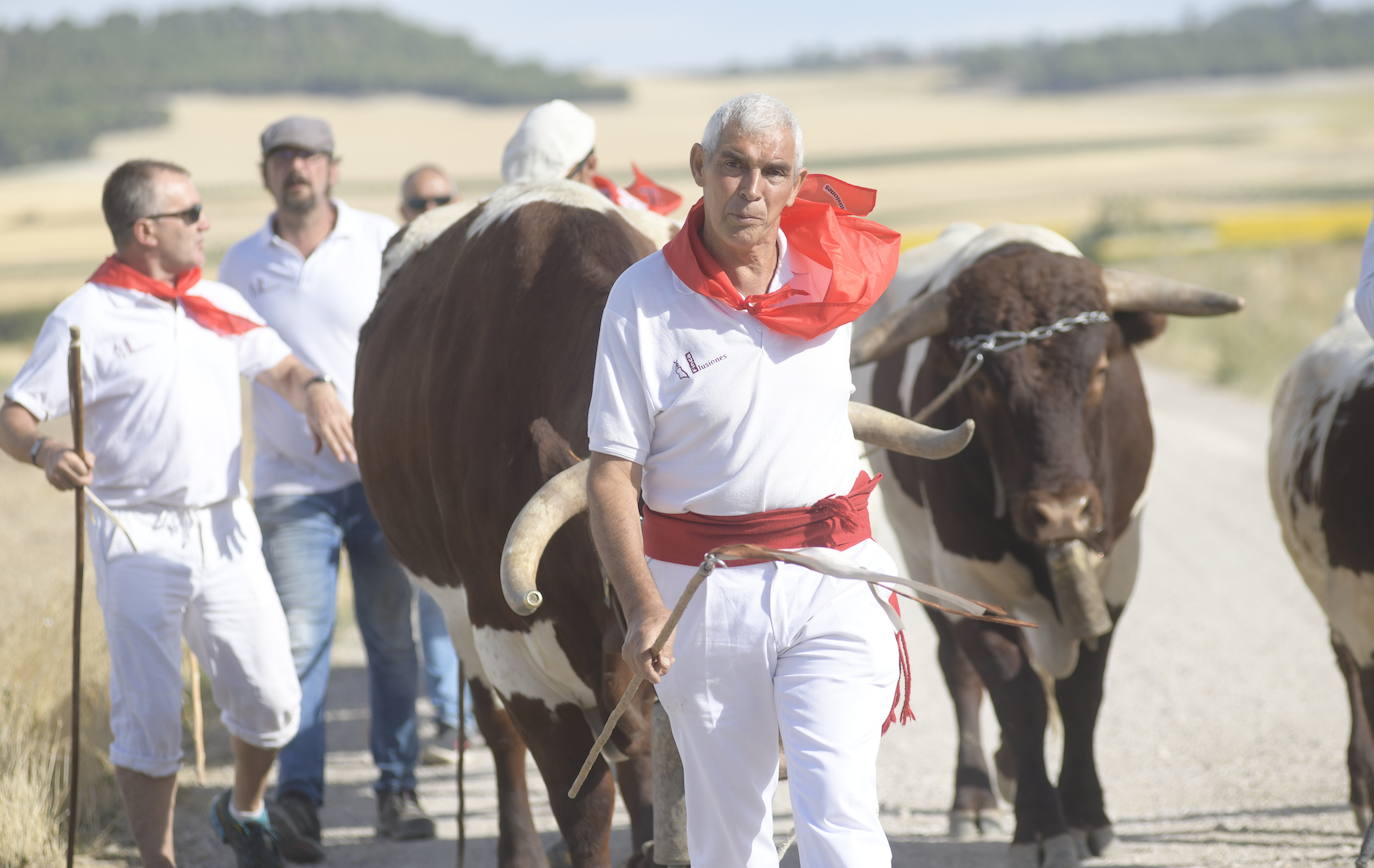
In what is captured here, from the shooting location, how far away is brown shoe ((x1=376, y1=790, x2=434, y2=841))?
21.5ft

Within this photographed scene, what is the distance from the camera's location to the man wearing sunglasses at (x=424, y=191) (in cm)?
837

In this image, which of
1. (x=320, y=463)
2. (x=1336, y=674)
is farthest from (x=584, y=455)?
(x=1336, y=674)

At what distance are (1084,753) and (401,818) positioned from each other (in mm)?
2566

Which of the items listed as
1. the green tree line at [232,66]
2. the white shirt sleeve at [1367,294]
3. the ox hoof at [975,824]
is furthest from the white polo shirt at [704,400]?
the green tree line at [232,66]

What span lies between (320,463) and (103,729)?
1.80m

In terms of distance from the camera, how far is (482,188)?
44.7 m

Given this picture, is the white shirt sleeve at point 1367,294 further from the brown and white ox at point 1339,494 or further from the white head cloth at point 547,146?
the white head cloth at point 547,146

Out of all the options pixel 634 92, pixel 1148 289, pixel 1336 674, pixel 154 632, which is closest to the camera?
pixel 154 632

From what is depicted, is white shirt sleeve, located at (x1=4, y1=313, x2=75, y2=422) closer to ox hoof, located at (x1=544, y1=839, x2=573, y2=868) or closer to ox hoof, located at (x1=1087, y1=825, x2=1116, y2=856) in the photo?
ox hoof, located at (x1=544, y1=839, x2=573, y2=868)

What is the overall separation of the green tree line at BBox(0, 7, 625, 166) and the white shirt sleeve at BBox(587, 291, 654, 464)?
1873 inches

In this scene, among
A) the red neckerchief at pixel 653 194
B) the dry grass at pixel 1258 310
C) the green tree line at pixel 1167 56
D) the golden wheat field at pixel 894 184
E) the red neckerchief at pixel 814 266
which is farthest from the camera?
the green tree line at pixel 1167 56

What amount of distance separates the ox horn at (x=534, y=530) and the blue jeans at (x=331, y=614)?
8.71ft

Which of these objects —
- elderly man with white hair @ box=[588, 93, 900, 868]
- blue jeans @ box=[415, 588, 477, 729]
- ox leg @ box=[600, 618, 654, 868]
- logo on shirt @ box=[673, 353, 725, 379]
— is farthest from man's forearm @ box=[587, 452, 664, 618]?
blue jeans @ box=[415, 588, 477, 729]

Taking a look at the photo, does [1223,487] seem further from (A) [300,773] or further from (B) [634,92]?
(B) [634,92]
